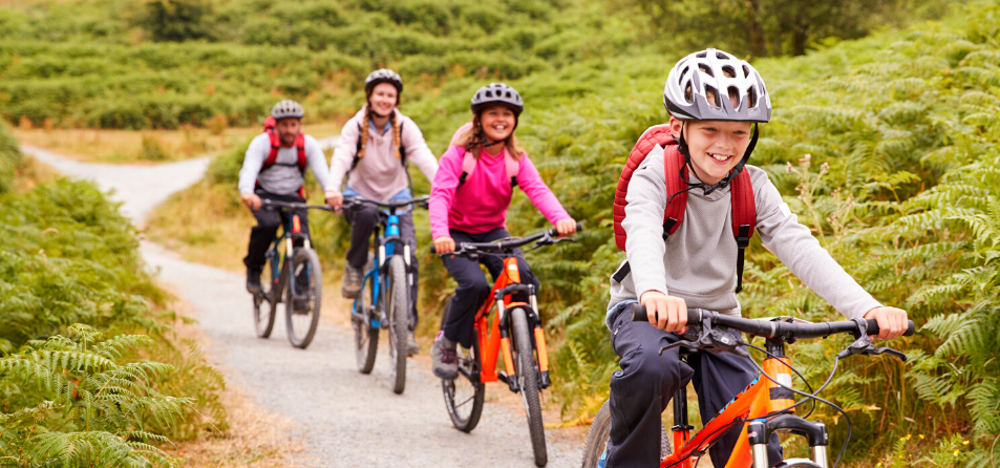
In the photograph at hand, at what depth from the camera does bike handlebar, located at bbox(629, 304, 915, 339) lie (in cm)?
214

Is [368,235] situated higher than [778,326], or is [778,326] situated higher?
[368,235]

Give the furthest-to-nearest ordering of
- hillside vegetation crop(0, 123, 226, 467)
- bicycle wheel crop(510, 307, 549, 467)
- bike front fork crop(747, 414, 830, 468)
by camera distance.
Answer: bicycle wheel crop(510, 307, 549, 467)
hillside vegetation crop(0, 123, 226, 467)
bike front fork crop(747, 414, 830, 468)

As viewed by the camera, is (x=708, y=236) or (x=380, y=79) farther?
(x=380, y=79)

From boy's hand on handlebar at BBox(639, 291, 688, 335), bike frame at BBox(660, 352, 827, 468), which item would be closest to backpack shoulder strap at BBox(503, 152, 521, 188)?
bike frame at BBox(660, 352, 827, 468)

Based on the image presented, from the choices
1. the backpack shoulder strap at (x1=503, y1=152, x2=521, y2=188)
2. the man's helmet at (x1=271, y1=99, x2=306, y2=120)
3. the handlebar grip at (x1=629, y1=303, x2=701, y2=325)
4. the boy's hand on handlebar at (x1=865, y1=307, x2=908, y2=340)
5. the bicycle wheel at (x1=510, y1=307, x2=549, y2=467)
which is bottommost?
the bicycle wheel at (x1=510, y1=307, x2=549, y2=467)

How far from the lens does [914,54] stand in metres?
7.13

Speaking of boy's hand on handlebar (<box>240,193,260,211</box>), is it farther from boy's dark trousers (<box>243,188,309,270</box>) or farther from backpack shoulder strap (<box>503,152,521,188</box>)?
backpack shoulder strap (<box>503,152,521,188</box>)

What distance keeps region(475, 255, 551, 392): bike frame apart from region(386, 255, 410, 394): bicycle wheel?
1.17 meters

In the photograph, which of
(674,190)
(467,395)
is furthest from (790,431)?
(467,395)

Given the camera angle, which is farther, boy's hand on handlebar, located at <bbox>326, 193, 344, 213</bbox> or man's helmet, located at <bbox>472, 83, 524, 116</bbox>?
boy's hand on handlebar, located at <bbox>326, 193, 344, 213</bbox>

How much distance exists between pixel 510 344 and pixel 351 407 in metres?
1.76

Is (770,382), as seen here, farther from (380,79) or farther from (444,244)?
(380,79)

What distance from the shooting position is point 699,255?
2.79 metres

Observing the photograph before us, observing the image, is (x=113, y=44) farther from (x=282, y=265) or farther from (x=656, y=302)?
(x=656, y=302)
